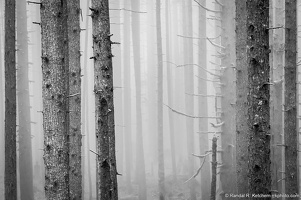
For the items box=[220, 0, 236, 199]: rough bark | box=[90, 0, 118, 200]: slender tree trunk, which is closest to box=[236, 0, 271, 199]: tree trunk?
box=[90, 0, 118, 200]: slender tree trunk

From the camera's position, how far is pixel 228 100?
10664 millimetres

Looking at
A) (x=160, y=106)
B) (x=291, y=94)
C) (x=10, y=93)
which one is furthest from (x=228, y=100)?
(x=10, y=93)

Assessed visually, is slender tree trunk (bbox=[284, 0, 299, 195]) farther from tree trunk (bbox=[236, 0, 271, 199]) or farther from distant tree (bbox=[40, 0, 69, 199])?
distant tree (bbox=[40, 0, 69, 199])

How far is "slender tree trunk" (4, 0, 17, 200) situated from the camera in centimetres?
948

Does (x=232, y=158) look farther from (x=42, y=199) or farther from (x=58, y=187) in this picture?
(x=42, y=199)

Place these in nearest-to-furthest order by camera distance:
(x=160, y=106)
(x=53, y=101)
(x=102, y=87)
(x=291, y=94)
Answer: (x=53, y=101), (x=102, y=87), (x=291, y=94), (x=160, y=106)

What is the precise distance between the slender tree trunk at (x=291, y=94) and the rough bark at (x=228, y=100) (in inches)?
71.2

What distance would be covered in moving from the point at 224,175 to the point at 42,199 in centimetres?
1061

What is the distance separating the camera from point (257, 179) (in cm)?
609

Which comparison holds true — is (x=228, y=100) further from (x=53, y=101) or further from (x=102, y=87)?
(x=53, y=101)

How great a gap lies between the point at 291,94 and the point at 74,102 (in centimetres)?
655

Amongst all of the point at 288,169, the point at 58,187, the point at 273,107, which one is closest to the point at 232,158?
the point at 288,169

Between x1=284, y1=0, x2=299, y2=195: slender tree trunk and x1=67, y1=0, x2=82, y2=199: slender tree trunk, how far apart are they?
6.29 metres

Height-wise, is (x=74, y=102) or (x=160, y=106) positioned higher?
(x=74, y=102)
